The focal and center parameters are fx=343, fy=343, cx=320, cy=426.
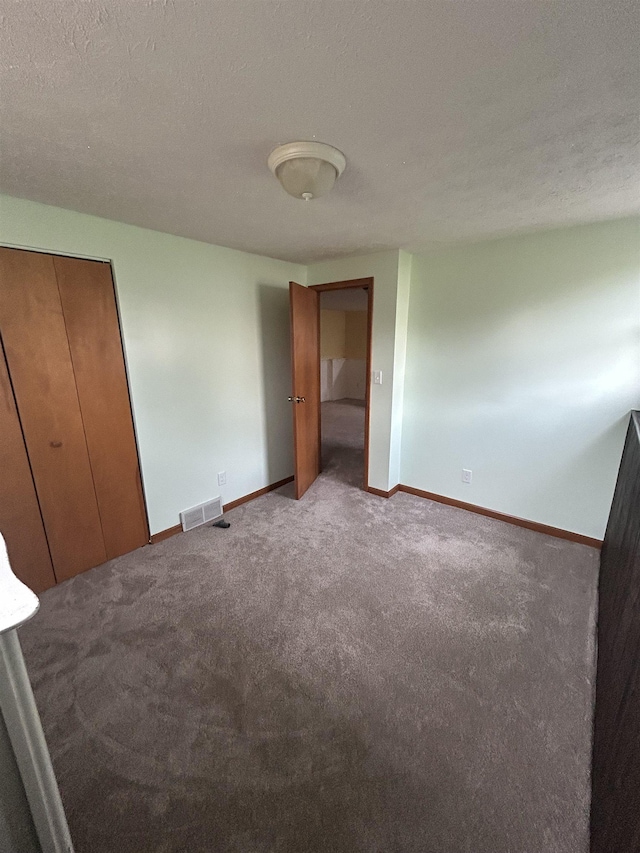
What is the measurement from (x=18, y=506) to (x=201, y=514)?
1190 millimetres

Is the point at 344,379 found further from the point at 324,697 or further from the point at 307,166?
the point at 324,697

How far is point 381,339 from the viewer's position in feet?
9.93

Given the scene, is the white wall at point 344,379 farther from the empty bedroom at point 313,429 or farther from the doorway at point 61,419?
the doorway at point 61,419

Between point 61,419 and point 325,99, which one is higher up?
point 325,99

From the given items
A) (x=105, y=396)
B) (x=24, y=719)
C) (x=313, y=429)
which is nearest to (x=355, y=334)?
(x=313, y=429)

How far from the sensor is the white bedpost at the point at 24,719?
51 centimetres

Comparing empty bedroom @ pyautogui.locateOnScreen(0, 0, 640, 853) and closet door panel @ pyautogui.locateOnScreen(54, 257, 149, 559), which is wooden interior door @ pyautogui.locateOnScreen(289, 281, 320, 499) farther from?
closet door panel @ pyautogui.locateOnScreen(54, 257, 149, 559)

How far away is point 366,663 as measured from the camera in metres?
1.64

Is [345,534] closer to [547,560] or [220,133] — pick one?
[547,560]

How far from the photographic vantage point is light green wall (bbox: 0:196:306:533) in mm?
2080

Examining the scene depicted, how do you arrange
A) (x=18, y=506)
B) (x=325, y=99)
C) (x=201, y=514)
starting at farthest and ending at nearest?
(x=201, y=514) → (x=18, y=506) → (x=325, y=99)

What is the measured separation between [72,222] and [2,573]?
83.6 inches

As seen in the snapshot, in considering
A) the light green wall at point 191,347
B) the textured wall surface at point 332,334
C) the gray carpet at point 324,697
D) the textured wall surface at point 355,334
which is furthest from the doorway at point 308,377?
the textured wall surface at point 355,334

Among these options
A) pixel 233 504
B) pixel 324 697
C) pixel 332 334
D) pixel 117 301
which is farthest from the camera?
pixel 332 334
